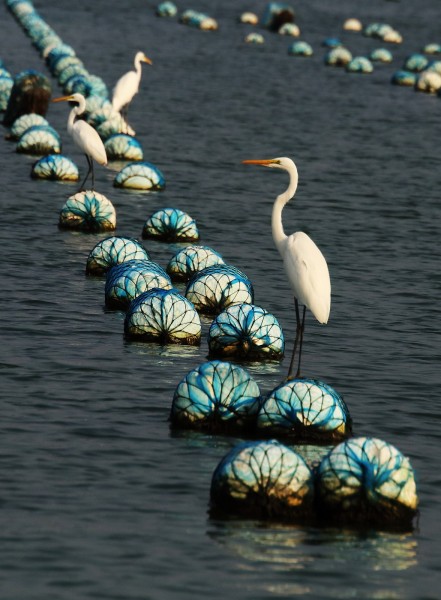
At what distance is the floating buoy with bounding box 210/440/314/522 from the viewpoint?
54.6 feet

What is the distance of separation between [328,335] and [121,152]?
2106cm

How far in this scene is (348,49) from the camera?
87.3 m

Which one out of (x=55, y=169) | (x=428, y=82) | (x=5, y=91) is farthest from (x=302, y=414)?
(x=428, y=82)

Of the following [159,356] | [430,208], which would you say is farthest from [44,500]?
[430,208]

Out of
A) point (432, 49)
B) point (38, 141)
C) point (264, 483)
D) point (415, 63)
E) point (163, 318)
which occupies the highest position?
point (432, 49)

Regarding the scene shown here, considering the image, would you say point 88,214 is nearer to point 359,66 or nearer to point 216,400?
point 216,400

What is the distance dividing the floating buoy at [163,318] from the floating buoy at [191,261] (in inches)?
182

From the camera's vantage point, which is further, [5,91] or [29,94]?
[5,91]

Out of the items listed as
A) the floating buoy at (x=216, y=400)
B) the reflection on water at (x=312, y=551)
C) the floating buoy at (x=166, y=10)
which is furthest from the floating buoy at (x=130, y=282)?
the floating buoy at (x=166, y=10)

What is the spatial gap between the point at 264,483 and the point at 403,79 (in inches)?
2290

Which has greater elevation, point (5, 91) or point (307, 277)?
point (5, 91)

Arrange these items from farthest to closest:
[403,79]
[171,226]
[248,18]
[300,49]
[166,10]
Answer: [166,10]
[248,18]
[300,49]
[403,79]
[171,226]

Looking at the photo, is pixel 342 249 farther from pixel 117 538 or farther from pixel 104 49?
pixel 104 49

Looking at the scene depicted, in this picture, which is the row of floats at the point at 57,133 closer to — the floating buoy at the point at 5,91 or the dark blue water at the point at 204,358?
the floating buoy at the point at 5,91
